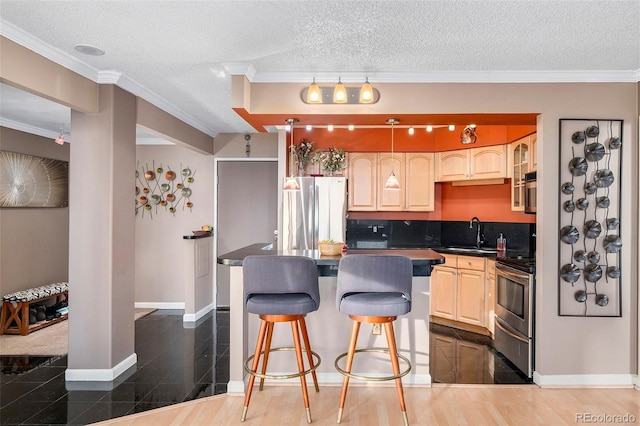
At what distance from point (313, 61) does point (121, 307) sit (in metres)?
2.55

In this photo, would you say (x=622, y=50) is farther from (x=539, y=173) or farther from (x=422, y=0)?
(x=422, y=0)

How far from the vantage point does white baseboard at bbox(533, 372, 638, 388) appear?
3.14 meters

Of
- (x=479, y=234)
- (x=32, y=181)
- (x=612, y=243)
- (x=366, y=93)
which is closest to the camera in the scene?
(x=366, y=93)

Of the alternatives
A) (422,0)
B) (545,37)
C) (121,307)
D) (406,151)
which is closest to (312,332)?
(121,307)

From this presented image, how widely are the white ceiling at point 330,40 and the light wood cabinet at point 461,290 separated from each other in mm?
2108

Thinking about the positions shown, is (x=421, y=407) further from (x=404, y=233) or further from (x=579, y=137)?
(x=404, y=233)

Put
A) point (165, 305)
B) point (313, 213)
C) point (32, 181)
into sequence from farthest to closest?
point (165, 305) < point (32, 181) < point (313, 213)

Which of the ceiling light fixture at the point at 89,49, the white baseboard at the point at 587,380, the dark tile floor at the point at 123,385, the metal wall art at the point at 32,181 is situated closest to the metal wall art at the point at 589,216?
the white baseboard at the point at 587,380

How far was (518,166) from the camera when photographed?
14.1 ft

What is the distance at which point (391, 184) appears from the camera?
335 cm

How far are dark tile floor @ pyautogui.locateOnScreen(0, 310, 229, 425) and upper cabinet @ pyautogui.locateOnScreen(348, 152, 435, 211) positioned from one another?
2.47m

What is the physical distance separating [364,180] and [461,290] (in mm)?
1820

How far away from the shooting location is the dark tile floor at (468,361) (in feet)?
10.8

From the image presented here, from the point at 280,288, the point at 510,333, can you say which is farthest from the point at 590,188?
the point at 280,288
